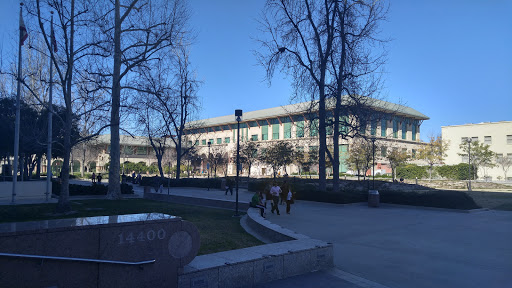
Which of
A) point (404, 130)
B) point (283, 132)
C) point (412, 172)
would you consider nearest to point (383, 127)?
point (404, 130)

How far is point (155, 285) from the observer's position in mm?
5617

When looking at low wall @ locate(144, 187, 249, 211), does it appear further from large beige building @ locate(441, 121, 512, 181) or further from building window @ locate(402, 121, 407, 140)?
building window @ locate(402, 121, 407, 140)

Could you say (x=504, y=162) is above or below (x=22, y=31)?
below

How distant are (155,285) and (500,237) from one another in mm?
11182

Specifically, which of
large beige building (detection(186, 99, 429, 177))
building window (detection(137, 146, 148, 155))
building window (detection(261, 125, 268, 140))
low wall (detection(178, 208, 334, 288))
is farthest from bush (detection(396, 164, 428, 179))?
building window (detection(137, 146, 148, 155))

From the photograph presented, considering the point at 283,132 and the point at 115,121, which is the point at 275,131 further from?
the point at 115,121

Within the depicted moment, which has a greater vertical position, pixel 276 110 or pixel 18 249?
pixel 276 110

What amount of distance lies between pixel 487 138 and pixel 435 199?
174ft

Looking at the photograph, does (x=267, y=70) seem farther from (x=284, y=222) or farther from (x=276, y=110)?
(x=276, y=110)

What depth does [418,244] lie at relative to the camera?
1042 cm

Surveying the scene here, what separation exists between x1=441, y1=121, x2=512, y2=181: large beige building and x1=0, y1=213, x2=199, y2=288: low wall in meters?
64.3

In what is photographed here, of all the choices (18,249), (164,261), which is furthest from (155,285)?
(18,249)

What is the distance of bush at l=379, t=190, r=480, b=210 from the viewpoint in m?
19.2

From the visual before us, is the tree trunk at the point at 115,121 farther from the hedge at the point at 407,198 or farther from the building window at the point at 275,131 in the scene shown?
the building window at the point at 275,131
